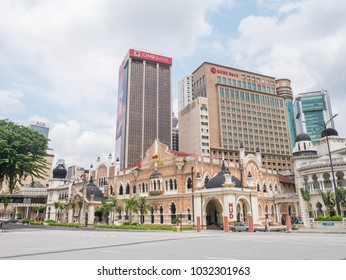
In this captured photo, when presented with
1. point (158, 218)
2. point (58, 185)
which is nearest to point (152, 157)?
point (158, 218)

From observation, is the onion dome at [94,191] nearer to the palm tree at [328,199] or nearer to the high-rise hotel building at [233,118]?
the palm tree at [328,199]

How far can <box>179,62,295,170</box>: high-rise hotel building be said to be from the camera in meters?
112

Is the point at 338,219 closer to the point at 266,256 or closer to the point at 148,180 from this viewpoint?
the point at 266,256

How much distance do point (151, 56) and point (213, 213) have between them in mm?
106731

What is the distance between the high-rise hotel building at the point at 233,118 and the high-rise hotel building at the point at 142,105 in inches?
613

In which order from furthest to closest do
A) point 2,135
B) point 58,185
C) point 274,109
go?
point 274,109, point 58,185, point 2,135

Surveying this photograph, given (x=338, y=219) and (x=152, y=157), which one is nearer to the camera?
(x=338, y=219)

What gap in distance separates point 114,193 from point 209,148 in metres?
57.5

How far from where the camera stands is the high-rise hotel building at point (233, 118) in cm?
11181

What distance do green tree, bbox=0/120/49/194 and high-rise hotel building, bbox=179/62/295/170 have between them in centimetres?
6984

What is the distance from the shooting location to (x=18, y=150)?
139ft

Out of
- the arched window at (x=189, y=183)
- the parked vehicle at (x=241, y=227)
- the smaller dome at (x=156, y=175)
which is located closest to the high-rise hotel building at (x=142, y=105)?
the smaller dome at (x=156, y=175)

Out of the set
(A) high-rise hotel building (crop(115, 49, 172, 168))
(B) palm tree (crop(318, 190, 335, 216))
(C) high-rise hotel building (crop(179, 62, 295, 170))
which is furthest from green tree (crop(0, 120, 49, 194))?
(A) high-rise hotel building (crop(115, 49, 172, 168))

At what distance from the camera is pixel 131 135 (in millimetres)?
129000
